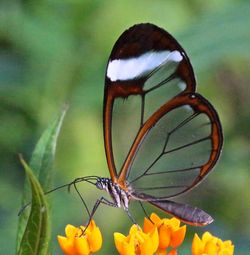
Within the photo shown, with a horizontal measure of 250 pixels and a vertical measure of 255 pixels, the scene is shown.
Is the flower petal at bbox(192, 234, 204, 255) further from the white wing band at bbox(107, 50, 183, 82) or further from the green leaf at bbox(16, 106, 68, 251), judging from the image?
the white wing band at bbox(107, 50, 183, 82)

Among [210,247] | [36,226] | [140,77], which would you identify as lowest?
[210,247]

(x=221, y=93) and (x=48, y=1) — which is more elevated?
(x=48, y=1)

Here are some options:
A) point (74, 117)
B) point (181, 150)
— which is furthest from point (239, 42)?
point (74, 117)

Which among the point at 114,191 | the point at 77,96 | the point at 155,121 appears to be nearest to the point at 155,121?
the point at 155,121

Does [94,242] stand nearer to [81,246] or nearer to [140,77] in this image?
[81,246]

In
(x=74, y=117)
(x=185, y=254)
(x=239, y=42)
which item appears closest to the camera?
(x=185, y=254)

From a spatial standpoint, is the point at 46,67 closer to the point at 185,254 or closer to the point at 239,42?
the point at 239,42
